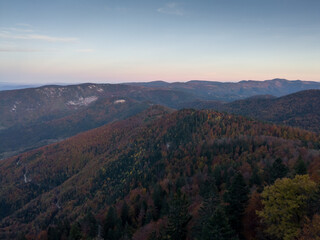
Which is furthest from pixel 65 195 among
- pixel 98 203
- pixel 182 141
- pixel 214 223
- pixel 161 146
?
pixel 214 223

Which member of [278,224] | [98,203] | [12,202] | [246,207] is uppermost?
[278,224]

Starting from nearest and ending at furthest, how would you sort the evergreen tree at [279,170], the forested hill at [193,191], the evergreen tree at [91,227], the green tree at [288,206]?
the green tree at [288,206] → the forested hill at [193,191] → the evergreen tree at [279,170] → the evergreen tree at [91,227]

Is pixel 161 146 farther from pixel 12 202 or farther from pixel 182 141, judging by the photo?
pixel 12 202

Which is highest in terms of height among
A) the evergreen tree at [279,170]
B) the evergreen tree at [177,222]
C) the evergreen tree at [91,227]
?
the evergreen tree at [279,170]

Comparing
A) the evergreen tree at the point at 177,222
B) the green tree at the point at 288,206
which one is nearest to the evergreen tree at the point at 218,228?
the green tree at the point at 288,206

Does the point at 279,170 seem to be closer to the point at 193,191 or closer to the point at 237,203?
the point at 237,203

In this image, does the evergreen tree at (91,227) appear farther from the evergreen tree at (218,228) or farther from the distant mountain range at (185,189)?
the evergreen tree at (218,228)

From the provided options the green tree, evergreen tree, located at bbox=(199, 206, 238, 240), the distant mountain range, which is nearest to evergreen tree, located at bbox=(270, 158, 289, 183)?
the distant mountain range
